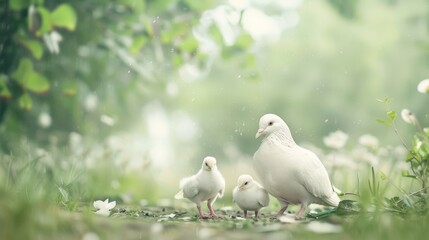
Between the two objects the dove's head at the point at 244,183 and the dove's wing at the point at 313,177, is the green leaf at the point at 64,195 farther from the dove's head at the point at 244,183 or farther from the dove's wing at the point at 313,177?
the dove's wing at the point at 313,177

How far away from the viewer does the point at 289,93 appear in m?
7.25

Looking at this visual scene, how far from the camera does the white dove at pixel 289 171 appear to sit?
2094mm

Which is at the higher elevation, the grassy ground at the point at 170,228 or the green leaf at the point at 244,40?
the green leaf at the point at 244,40

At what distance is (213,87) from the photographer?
741 cm

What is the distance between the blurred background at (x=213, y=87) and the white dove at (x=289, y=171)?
1.58 metres

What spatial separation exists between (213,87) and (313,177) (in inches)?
211

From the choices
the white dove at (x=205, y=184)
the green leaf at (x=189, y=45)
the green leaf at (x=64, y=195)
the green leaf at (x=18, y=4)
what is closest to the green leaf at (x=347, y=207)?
the white dove at (x=205, y=184)

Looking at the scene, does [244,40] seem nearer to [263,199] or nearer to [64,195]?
[263,199]

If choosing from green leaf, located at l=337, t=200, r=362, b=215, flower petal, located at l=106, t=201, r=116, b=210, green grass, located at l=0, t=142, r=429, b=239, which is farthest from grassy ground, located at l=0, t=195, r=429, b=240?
flower petal, located at l=106, t=201, r=116, b=210

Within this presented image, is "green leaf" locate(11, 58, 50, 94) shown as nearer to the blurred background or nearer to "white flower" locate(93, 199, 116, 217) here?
the blurred background

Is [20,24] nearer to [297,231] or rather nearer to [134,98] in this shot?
[297,231]

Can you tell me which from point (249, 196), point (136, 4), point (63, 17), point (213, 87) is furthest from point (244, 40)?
point (213, 87)

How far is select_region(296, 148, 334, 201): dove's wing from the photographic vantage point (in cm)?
208

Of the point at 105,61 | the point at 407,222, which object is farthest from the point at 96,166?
the point at 407,222
